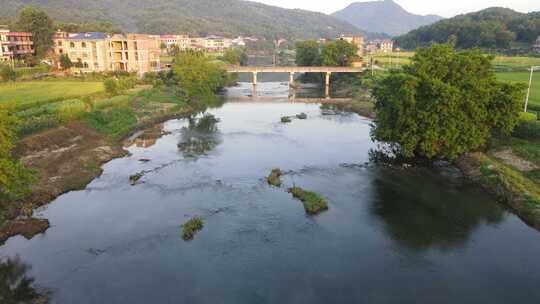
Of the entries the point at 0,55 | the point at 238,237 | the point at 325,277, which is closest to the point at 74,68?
the point at 0,55

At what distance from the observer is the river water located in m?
17.0

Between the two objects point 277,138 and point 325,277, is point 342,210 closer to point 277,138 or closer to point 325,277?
point 325,277

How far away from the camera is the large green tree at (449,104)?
93.5 feet

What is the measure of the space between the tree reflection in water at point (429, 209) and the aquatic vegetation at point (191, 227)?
9.60 m

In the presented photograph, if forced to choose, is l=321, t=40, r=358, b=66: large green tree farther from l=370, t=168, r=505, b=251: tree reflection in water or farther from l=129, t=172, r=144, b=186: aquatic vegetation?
l=129, t=172, r=144, b=186: aquatic vegetation

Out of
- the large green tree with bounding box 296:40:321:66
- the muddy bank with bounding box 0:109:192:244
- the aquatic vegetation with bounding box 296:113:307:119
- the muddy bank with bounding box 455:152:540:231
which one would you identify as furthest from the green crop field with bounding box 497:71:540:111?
the large green tree with bounding box 296:40:321:66

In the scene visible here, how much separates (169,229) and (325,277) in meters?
8.49

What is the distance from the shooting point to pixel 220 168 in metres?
30.8

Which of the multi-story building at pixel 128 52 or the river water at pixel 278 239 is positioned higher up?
the multi-story building at pixel 128 52

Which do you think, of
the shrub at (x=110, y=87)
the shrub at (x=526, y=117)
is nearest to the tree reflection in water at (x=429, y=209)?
the shrub at (x=526, y=117)

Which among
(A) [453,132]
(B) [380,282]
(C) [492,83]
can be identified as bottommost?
(B) [380,282]

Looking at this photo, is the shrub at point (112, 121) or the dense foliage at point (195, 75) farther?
the dense foliage at point (195, 75)

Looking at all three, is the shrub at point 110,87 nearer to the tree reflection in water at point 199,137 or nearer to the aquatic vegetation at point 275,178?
the tree reflection in water at point 199,137

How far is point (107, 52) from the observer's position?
73.0 metres
